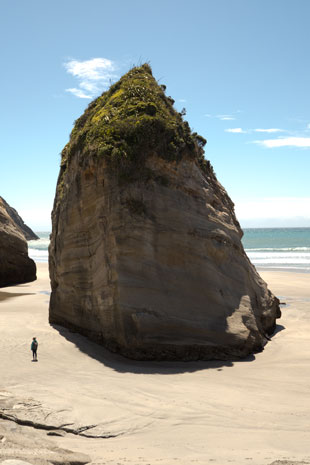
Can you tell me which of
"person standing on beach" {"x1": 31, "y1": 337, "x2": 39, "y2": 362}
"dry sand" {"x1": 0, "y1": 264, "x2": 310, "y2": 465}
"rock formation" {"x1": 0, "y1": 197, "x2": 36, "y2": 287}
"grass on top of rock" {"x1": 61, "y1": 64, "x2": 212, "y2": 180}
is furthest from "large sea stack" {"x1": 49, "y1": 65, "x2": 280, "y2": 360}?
"rock formation" {"x1": 0, "y1": 197, "x2": 36, "y2": 287}

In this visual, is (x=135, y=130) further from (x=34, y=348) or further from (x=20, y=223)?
(x=20, y=223)

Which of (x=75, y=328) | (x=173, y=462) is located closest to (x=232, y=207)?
(x=75, y=328)

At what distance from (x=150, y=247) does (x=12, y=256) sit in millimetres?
15900

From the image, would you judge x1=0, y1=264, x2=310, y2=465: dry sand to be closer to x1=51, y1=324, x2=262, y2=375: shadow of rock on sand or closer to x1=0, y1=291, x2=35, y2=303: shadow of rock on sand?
x1=51, y1=324, x2=262, y2=375: shadow of rock on sand

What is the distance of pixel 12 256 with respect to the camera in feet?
83.9

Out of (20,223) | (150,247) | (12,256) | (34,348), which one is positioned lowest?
(34,348)

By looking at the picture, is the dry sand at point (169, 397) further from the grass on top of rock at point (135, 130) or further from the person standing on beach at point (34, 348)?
the grass on top of rock at point (135, 130)

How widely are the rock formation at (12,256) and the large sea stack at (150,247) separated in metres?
11.9

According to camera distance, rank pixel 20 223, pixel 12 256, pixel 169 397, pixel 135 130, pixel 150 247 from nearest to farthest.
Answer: pixel 169 397, pixel 150 247, pixel 135 130, pixel 12 256, pixel 20 223

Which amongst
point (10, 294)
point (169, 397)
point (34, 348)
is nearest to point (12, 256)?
point (10, 294)

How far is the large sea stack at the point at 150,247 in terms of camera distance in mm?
11523

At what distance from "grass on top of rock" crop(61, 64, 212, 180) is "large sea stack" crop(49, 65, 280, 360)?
32 millimetres

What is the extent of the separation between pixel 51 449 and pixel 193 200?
8391 mm

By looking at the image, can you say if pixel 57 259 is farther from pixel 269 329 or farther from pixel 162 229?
pixel 269 329
